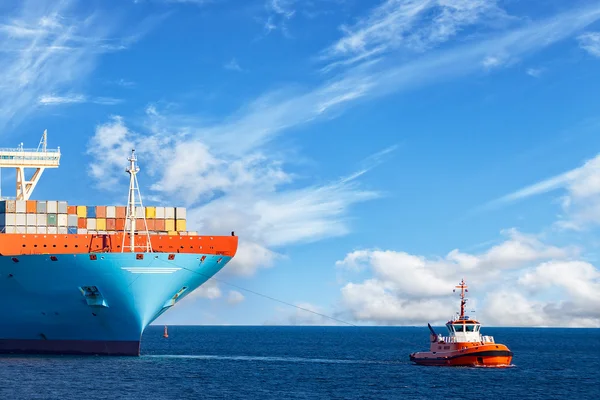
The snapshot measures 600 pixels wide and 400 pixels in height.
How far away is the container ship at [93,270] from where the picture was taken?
188ft

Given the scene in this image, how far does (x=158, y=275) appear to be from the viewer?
58.4 m

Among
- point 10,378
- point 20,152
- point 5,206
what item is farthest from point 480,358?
point 20,152

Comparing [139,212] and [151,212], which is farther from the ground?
[151,212]

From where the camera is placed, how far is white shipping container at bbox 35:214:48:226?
59.6 meters

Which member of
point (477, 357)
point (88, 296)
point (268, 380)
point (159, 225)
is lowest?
point (268, 380)

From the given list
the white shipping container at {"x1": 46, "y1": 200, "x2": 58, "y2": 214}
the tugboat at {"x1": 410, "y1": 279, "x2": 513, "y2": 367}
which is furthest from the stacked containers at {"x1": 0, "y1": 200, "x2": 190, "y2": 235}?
the tugboat at {"x1": 410, "y1": 279, "x2": 513, "y2": 367}

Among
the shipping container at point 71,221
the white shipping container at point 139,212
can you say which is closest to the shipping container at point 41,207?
the shipping container at point 71,221

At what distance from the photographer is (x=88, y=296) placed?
57.8m

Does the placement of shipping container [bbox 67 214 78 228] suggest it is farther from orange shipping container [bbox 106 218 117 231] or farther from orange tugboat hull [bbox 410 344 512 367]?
orange tugboat hull [bbox 410 344 512 367]

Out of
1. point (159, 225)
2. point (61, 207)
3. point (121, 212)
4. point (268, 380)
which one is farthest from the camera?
point (159, 225)

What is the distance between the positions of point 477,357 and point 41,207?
99.2 ft

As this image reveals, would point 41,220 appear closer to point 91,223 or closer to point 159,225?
point 91,223

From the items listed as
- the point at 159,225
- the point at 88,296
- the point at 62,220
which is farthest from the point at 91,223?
the point at 88,296

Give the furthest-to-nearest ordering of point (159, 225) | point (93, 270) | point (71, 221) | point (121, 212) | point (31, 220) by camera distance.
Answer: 1. point (159, 225)
2. point (121, 212)
3. point (71, 221)
4. point (31, 220)
5. point (93, 270)
